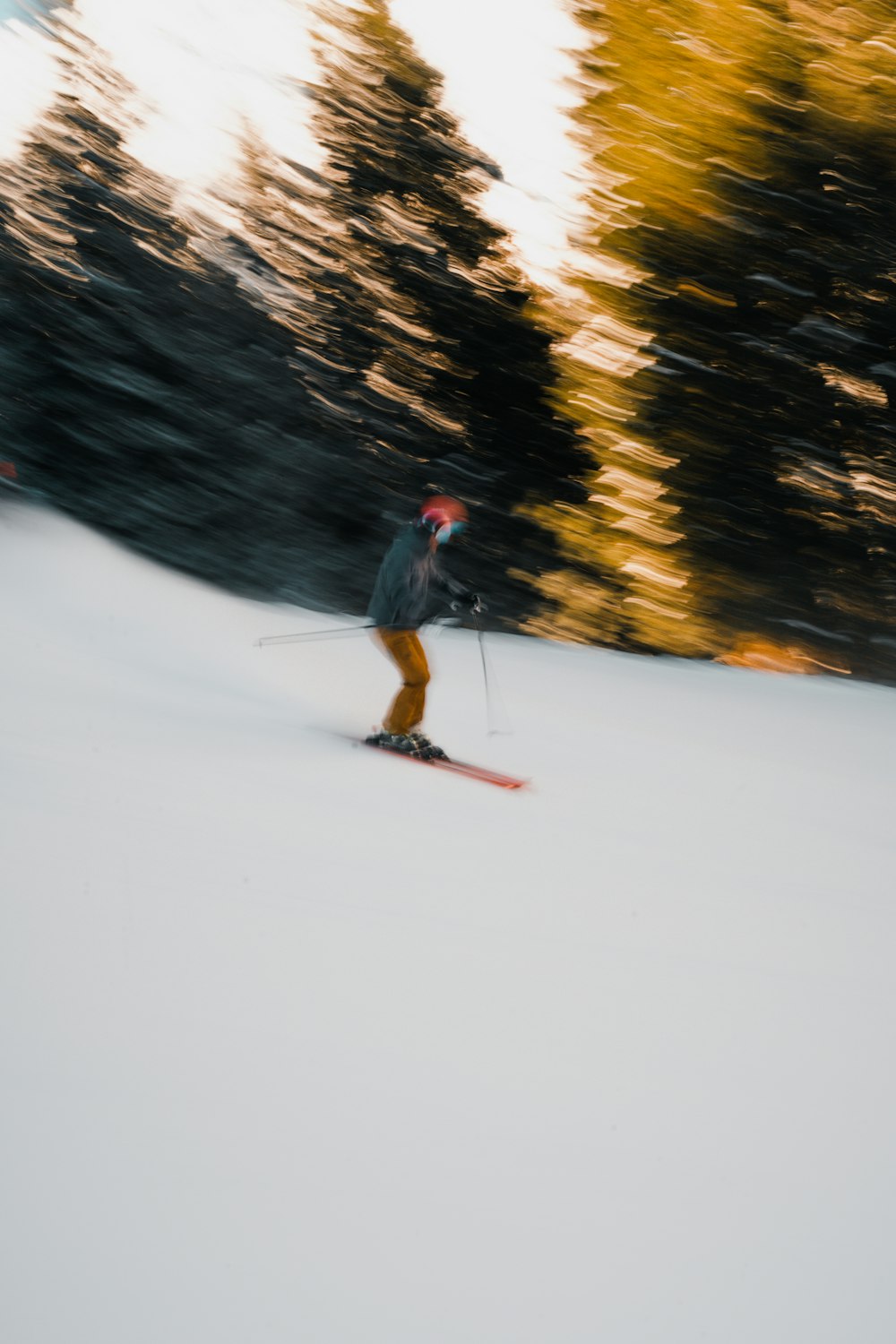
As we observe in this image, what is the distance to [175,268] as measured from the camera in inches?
506

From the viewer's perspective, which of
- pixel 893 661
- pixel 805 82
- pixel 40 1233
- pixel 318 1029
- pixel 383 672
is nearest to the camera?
pixel 40 1233

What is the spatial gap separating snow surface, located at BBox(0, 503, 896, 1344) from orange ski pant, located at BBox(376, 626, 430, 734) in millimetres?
310

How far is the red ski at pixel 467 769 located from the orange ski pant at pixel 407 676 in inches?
6.3

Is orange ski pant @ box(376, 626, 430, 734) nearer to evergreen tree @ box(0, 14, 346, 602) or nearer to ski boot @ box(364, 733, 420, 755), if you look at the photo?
ski boot @ box(364, 733, 420, 755)

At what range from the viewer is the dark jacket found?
269 inches

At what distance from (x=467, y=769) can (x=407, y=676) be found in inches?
26.0

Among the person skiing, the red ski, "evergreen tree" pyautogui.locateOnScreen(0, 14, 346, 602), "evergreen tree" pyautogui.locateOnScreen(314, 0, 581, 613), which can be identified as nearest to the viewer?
the red ski

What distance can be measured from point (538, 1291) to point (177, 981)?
60.7 inches

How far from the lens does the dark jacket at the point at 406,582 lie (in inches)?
269

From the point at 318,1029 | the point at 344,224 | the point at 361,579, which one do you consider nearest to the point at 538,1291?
the point at 318,1029

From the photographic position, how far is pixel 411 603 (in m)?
6.83

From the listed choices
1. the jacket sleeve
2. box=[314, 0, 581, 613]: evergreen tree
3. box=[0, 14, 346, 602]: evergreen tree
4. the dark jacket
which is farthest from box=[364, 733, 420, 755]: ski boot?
box=[0, 14, 346, 602]: evergreen tree

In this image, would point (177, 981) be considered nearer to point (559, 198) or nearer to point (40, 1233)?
point (40, 1233)

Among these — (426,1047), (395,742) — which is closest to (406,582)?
(395,742)
